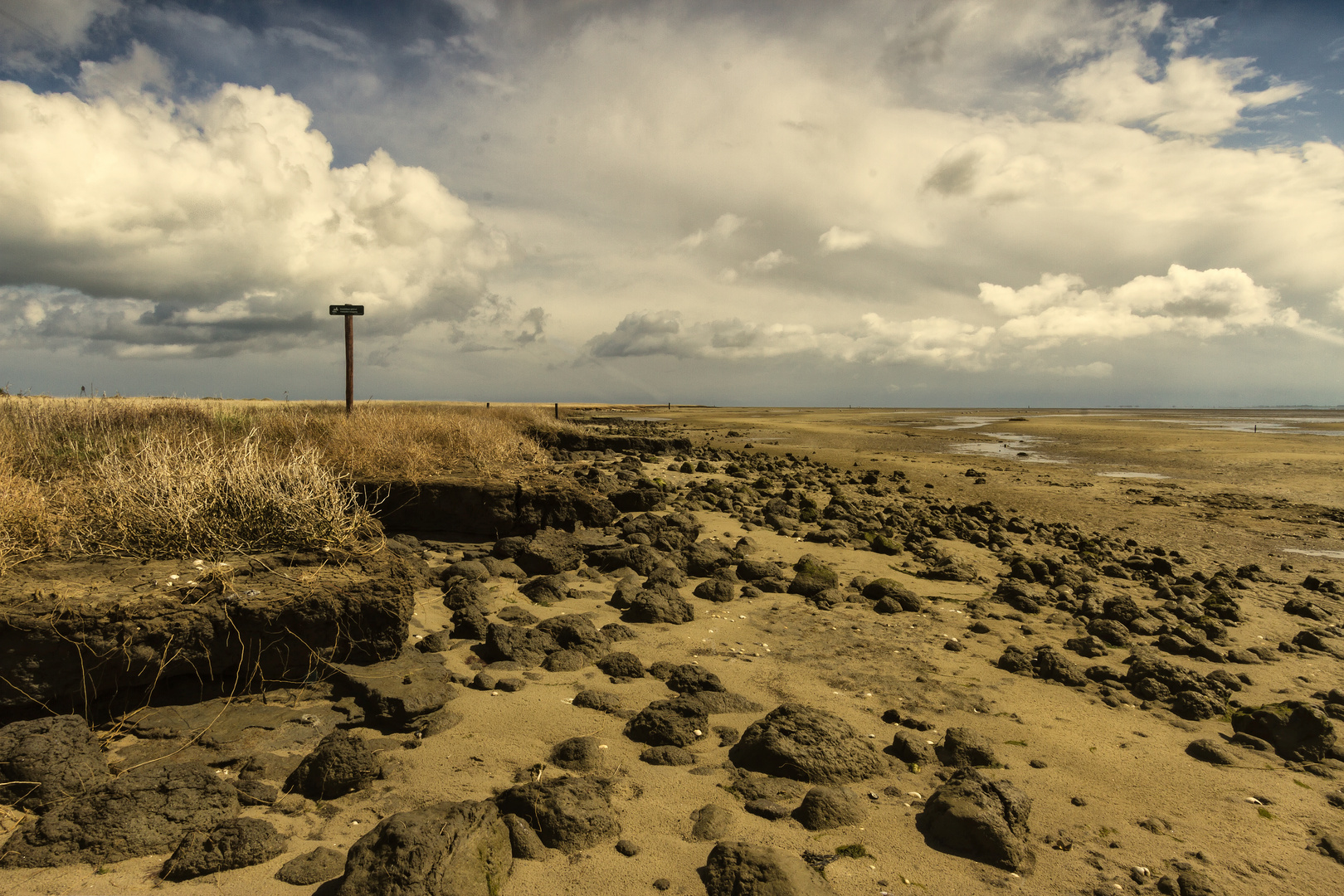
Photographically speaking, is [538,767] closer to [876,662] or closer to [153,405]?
[876,662]

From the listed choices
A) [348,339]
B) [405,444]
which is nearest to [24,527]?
[405,444]

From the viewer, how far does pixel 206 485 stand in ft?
20.1

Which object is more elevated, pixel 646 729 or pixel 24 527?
pixel 24 527

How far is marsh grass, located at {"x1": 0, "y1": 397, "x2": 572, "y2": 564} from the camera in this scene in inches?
213

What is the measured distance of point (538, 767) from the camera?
14.2 ft

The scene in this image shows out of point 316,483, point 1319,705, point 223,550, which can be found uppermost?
point 316,483

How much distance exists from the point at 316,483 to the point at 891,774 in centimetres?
579

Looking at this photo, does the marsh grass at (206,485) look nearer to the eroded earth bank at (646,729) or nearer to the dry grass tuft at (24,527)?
the dry grass tuft at (24,527)

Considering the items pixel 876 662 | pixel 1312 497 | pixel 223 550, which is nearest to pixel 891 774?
pixel 876 662

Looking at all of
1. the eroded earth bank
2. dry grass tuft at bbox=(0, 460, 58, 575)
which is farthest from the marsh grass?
the eroded earth bank

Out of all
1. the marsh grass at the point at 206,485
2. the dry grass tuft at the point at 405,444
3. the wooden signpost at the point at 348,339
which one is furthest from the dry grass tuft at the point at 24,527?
the wooden signpost at the point at 348,339

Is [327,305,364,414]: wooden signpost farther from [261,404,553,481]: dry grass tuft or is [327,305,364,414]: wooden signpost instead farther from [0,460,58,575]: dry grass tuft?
[0,460,58,575]: dry grass tuft

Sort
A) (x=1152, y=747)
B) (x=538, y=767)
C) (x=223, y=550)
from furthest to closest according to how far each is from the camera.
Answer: (x=223, y=550) < (x=1152, y=747) < (x=538, y=767)

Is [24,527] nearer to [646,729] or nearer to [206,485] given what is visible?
[206,485]
